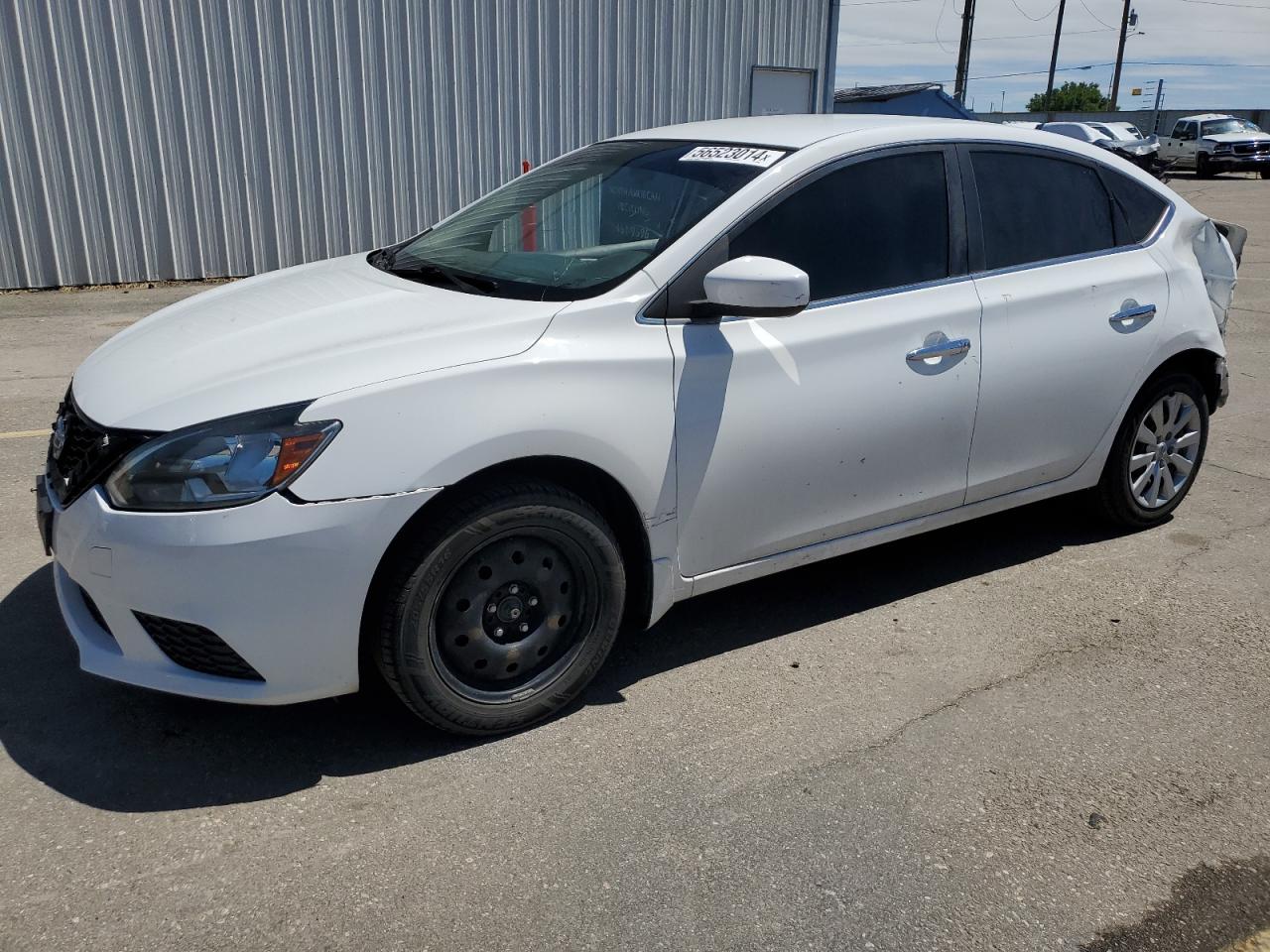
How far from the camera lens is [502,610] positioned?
3.15 meters

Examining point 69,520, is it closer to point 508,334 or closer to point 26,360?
point 508,334

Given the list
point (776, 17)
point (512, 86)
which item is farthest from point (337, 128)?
point (776, 17)

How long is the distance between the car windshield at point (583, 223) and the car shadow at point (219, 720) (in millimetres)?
1309

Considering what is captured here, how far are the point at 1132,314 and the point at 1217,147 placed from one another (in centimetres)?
3375

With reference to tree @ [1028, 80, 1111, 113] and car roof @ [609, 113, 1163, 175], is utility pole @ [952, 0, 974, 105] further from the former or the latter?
tree @ [1028, 80, 1111, 113]

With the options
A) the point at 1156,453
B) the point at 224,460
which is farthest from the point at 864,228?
the point at 224,460

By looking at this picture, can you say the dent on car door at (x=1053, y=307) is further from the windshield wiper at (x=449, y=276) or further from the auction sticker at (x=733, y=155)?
the windshield wiper at (x=449, y=276)

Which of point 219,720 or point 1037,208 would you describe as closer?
point 219,720

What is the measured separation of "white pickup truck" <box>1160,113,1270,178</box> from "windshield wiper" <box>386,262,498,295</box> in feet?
115

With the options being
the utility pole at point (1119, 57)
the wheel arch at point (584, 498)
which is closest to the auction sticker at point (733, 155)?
the wheel arch at point (584, 498)

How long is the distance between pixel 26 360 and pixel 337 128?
513 centimetres

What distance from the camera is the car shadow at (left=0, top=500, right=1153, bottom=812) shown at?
3.01 meters

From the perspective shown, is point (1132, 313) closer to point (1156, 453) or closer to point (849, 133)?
point (1156, 453)

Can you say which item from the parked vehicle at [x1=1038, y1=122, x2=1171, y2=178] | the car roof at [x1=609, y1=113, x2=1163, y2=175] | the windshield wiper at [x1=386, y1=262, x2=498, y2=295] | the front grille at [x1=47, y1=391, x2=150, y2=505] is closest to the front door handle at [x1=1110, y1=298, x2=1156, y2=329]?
the car roof at [x1=609, y1=113, x2=1163, y2=175]
